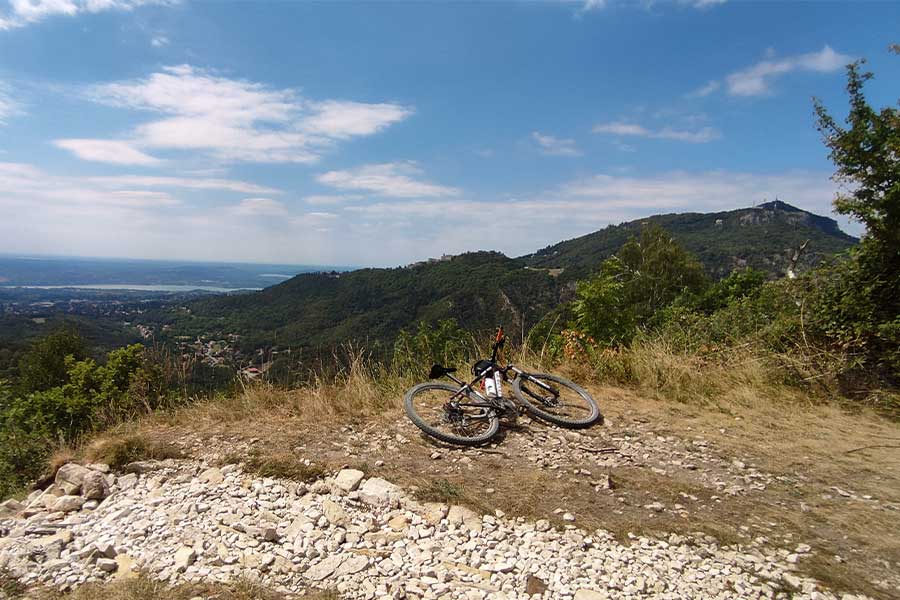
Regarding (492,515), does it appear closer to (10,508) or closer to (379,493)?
(379,493)

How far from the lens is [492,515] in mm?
3338

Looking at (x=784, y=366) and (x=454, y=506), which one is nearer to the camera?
(x=454, y=506)

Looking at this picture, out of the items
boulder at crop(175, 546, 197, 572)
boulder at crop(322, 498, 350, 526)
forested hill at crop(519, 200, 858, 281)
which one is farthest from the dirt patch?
forested hill at crop(519, 200, 858, 281)

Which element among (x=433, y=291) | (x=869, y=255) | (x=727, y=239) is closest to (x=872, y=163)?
(x=869, y=255)

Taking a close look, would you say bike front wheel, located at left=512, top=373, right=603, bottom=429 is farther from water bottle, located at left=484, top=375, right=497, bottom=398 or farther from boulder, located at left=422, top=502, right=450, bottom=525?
boulder, located at left=422, top=502, right=450, bottom=525

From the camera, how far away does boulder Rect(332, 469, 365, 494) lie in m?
3.70

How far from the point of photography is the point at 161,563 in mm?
2797

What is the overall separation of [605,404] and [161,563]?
17.0 ft

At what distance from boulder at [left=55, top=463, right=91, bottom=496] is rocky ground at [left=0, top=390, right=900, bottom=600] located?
0.06 feet

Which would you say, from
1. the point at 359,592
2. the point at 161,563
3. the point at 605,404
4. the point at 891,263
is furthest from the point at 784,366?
the point at 161,563

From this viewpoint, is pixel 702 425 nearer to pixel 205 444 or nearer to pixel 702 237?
pixel 205 444

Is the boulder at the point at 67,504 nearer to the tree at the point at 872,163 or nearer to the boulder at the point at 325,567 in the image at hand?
the boulder at the point at 325,567

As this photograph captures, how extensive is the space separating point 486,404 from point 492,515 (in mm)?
1792

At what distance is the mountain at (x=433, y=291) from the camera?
50.7 metres
